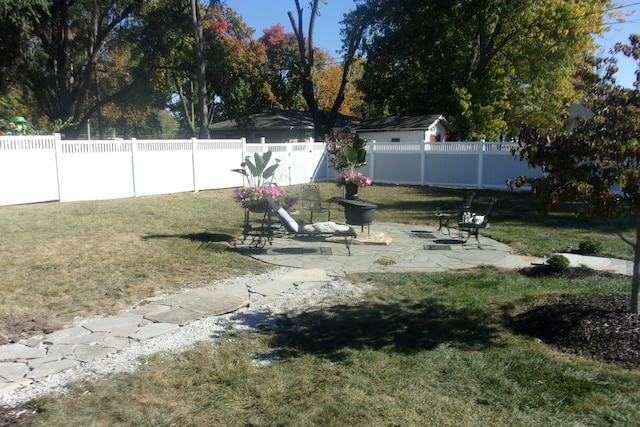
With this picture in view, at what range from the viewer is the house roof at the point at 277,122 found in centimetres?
3072

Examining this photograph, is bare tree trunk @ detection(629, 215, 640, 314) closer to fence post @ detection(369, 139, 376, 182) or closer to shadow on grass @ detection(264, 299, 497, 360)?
shadow on grass @ detection(264, 299, 497, 360)

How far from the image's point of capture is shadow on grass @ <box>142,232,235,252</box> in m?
8.45

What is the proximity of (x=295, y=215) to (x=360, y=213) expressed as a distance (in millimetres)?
3502

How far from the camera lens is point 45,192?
13195mm

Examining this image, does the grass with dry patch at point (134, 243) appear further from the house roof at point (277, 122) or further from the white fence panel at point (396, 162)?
the house roof at point (277, 122)

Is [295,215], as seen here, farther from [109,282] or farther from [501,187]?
[501,187]

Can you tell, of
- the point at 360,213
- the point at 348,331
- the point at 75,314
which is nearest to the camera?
the point at 348,331

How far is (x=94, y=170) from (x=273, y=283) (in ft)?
32.9

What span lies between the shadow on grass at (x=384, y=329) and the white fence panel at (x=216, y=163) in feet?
41.9

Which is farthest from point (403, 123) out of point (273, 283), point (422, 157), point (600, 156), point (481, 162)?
point (600, 156)

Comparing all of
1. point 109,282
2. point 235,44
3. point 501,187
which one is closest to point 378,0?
point 235,44

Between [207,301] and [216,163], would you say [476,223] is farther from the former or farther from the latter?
[216,163]

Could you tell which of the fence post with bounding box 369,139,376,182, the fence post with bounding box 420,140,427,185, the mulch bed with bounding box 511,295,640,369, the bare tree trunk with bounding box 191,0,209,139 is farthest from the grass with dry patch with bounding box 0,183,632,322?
the bare tree trunk with bounding box 191,0,209,139

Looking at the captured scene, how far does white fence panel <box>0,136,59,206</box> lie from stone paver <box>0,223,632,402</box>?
7.91 meters
